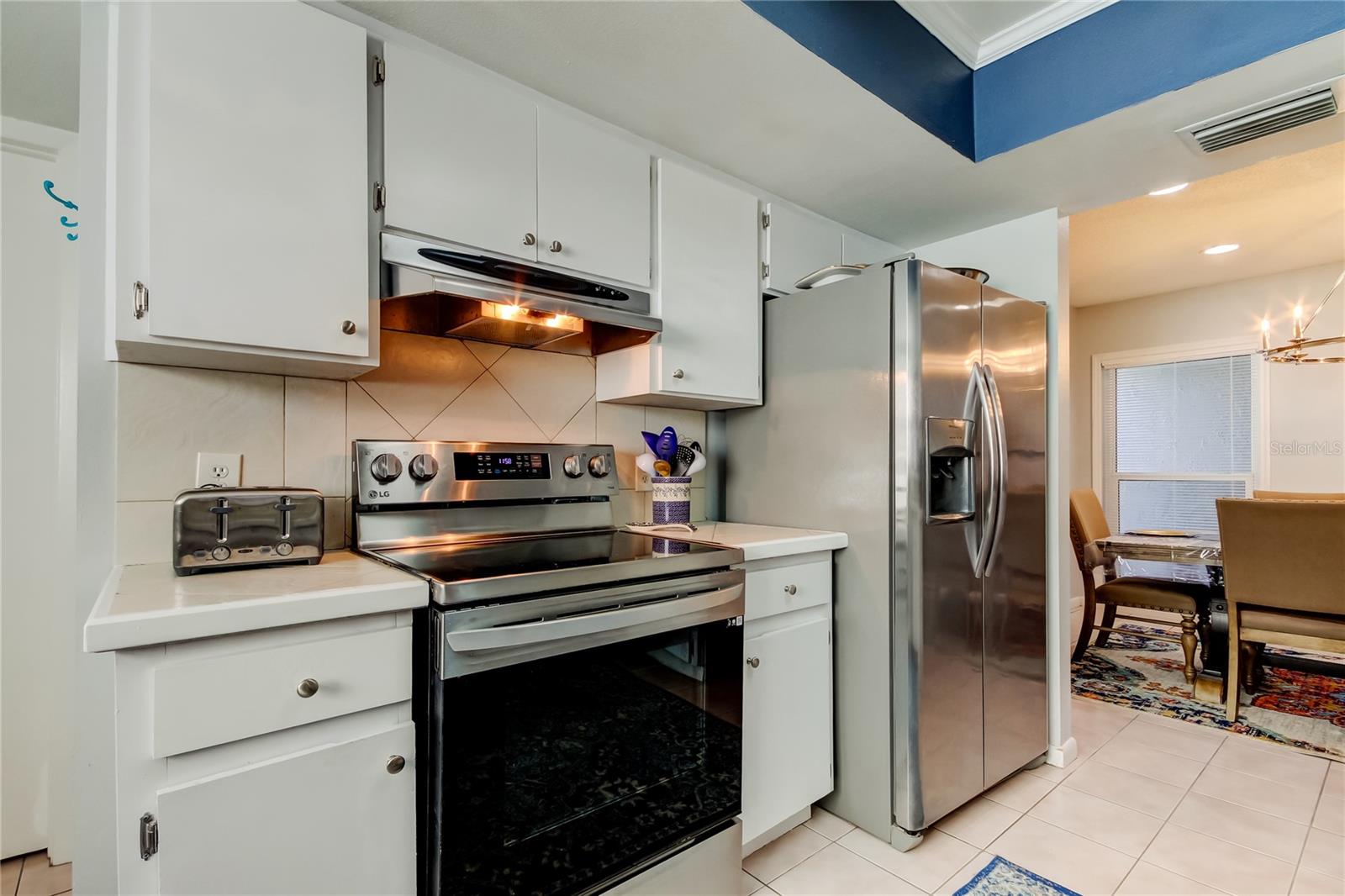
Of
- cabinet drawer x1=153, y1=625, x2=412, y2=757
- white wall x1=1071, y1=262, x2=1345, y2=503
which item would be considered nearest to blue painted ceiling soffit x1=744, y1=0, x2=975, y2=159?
cabinet drawer x1=153, y1=625, x2=412, y2=757

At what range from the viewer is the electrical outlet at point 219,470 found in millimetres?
1455

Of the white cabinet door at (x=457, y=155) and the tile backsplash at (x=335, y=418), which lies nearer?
the tile backsplash at (x=335, y=418)

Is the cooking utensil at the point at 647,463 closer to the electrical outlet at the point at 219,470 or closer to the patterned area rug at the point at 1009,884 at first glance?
the electrical outlet at the point at 219,470

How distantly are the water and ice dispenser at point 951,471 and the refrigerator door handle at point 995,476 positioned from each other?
96 millimetres

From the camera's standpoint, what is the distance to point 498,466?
182 centimetres

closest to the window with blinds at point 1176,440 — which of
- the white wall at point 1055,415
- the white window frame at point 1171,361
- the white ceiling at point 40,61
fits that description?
the white window frame at point 1171,361

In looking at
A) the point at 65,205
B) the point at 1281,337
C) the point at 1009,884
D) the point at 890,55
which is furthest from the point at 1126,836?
the point at 1281,337

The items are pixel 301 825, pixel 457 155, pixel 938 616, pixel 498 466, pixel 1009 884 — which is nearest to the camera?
pixel 301 825

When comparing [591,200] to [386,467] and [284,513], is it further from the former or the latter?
[284,513]

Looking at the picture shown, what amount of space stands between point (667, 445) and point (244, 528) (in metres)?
1.25

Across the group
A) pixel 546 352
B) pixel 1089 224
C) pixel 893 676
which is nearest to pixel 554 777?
pixel 893 676

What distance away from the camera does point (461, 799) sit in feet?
3.80

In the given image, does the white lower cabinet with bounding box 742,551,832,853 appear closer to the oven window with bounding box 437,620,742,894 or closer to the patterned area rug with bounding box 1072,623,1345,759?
the oven window with bounding box 437,620,742,894

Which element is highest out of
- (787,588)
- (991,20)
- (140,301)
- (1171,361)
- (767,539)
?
(991,20)
